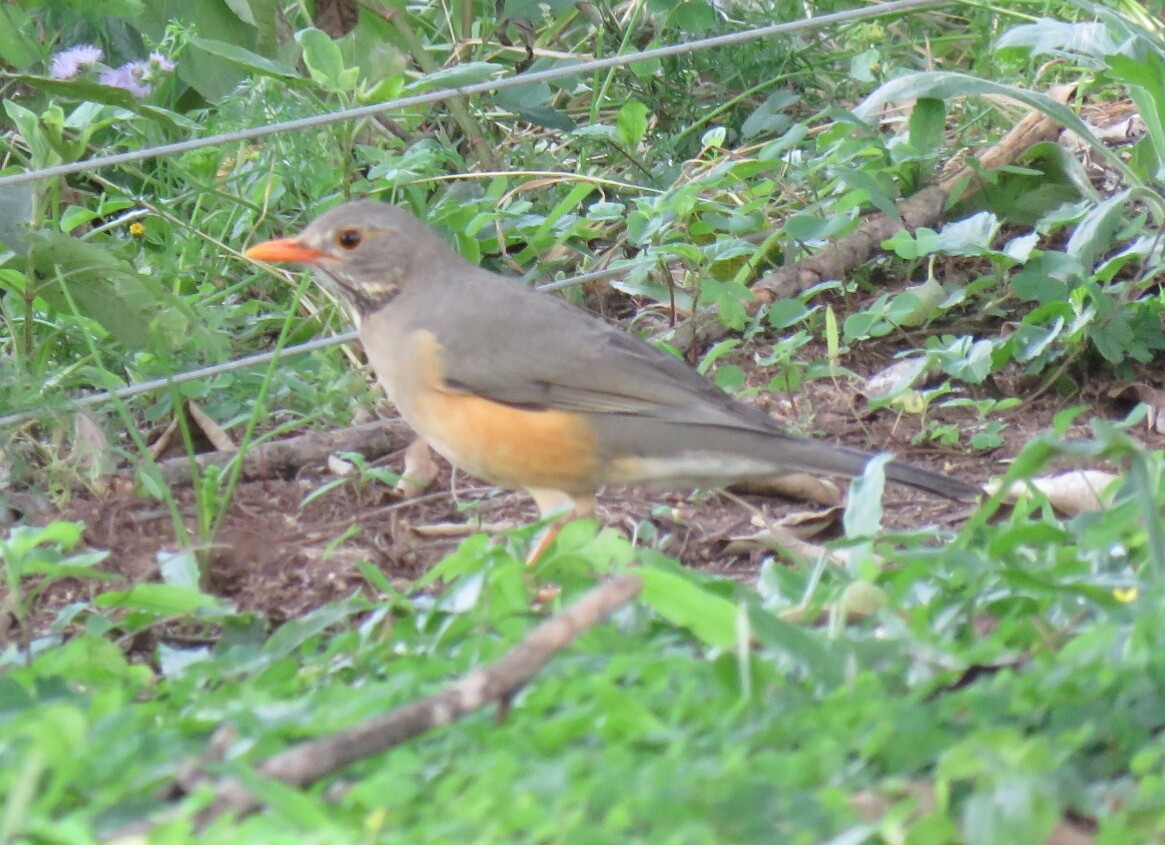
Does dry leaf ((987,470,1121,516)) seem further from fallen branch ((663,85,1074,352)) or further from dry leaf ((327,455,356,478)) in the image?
dry leaf ((327,455,356,478))

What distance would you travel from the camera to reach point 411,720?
248 cm

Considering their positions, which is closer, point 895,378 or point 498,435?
point 498,435

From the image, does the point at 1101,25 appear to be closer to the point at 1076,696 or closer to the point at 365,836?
the point at 1076,696

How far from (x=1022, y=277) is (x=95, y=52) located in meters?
3.97

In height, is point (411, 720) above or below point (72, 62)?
above

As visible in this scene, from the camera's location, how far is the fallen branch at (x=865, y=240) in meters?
6.68

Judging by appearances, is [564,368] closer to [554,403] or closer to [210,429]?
[554,403]

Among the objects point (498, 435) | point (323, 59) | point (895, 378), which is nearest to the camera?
point (498, 435)

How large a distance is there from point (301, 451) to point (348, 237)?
80 centimetres

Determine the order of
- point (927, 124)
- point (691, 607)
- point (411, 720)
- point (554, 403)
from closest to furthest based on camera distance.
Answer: point (411, 720) < point (691, 607) < point (554, 403) < point (927, 124)

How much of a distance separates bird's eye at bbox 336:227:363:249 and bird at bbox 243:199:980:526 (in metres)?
0.05

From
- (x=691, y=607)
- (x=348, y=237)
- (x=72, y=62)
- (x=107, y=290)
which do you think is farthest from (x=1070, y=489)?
(x=72, y=62)

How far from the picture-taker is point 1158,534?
3162 millimetres

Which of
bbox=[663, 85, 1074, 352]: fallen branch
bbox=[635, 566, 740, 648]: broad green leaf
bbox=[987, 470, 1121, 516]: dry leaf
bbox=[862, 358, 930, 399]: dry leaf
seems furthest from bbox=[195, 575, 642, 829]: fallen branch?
bbox=[663, 85, 1074, 352]: fallen branch
